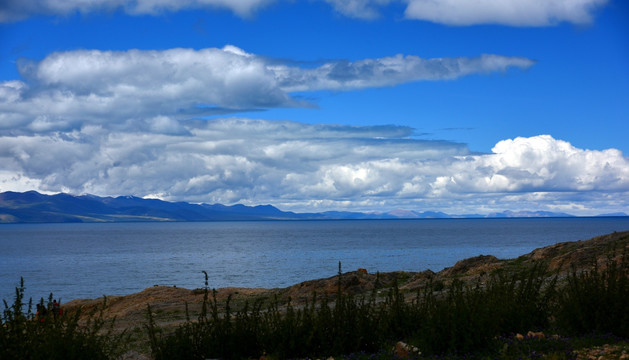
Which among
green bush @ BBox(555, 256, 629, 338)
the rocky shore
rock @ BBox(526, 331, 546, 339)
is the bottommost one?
the rocky shore

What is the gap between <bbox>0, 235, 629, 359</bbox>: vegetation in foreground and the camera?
951 centimetres

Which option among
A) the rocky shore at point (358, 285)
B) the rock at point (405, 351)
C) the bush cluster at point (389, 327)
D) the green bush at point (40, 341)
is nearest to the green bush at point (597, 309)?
the bush cluster at point (389, 327)

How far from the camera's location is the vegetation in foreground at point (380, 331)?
31.2ft

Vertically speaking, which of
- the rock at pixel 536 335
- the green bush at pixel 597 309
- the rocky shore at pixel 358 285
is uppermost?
the green bush at pixel 597 309

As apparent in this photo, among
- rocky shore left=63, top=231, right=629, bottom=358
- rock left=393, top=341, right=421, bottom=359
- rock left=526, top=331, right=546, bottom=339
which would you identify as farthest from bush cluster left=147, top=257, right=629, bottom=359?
rocky shore left=63, top=231, right=629, bottom=358

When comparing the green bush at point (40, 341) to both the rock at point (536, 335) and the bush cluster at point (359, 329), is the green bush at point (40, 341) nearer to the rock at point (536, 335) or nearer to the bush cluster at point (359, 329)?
the bush cluster at point (359, 329)

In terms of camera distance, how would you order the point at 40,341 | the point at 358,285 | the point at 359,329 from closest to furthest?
the point at 40,341
the point at 359,329
the point at 358,285

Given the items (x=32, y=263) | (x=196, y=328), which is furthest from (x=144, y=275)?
(x=196, y=328)

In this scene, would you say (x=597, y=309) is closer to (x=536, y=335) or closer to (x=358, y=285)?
(x=536, y=335)

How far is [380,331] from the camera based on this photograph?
1170 centimetres

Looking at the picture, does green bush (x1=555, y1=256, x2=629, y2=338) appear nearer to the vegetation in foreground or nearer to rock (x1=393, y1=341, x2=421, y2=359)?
the vegetation in foreground

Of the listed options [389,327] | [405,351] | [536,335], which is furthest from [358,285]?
[405,351]

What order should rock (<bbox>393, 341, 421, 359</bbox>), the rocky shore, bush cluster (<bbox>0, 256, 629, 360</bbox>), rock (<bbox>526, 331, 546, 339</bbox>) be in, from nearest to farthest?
bush cluster (<bbox>0, 256, 629, 360</bbox>), rock (<bbox>393, 341, 421, 359</bbox>), rock (<bbox>526, 331, 546, 339</bbox>), the rocky shore

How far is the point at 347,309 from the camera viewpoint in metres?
11.2
